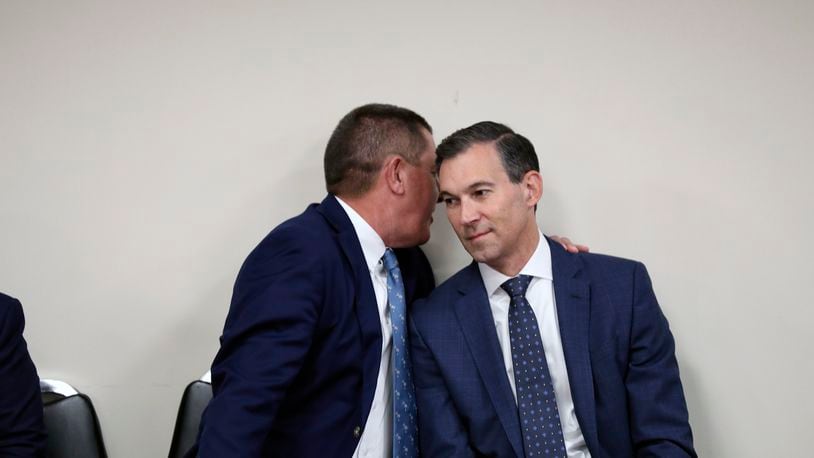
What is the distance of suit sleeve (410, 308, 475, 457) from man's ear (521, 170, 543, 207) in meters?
0.42

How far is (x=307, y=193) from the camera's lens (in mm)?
2336

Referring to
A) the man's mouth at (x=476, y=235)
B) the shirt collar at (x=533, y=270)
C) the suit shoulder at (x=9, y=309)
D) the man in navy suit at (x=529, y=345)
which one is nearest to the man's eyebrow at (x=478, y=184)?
the man in navy suit at (x=529, y=345)

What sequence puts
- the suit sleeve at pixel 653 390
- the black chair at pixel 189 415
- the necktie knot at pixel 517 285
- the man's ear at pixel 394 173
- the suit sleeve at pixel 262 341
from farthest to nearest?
the black chair at pixel 189 415, the man's ear at pixel 394 173, the necktie knot at pixel 517 285, the suit sleeve at pixel 653 390, the suit sleeve at pixel 262 341

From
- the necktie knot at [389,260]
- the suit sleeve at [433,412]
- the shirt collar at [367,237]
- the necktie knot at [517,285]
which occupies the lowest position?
the suit sleeve at [433,412]

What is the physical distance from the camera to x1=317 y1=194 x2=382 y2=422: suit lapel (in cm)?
188

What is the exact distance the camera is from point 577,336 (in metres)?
1.82

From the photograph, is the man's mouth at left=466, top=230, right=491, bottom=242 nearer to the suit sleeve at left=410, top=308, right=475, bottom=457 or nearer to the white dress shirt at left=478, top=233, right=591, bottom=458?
the white dress shirt at left=478, top=233, right=591, bottom=458

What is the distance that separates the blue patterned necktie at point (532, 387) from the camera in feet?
5.85

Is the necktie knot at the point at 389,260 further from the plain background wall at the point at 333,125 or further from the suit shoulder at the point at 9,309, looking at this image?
the suit shoulder at the point at 9,309

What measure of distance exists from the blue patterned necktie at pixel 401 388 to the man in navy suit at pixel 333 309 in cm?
3

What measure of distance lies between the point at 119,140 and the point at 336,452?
119 cm

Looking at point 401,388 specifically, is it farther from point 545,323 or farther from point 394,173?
point 394,173

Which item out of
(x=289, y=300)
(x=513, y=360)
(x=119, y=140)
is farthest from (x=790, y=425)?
(x=119, y=140)

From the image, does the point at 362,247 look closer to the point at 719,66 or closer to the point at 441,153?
the point at 441,153
